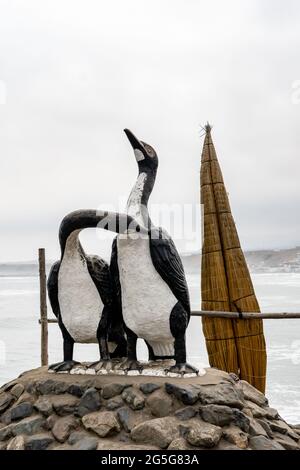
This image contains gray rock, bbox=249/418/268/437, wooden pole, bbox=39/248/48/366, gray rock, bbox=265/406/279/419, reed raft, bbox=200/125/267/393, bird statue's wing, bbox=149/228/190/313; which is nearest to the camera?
gray rock, bbox=249/418/268/437

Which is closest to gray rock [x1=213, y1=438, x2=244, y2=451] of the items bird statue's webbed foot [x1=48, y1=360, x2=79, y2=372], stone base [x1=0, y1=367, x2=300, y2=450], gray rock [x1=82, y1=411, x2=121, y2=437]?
stone base [x1=0, y1=367, x2=300, y2=450]

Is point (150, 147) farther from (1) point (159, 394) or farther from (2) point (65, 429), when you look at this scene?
(2) point (65, 429)

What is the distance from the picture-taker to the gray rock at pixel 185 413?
298cm

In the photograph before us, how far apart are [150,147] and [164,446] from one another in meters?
2.04

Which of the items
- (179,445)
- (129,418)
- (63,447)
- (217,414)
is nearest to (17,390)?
(63,447)

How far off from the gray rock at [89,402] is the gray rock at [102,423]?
51mm

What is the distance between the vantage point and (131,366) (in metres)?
3.37

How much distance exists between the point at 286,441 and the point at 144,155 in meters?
2.13

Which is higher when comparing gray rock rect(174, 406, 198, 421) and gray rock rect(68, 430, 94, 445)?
gray rock rect(174, 406, 198, 421)

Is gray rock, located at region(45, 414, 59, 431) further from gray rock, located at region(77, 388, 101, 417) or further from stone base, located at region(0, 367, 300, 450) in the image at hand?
gray rock, located at region(77, 388, 101, 417)

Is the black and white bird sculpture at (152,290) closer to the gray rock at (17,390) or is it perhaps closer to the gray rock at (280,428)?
the gray rock at (280,428)

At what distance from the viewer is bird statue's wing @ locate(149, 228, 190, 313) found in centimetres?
336

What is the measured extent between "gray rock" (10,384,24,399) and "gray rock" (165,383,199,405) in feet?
3.49
